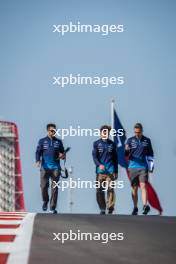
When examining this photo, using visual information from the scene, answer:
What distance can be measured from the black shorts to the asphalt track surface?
4063mm

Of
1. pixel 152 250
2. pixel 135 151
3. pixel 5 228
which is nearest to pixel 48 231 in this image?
pixel 5 228

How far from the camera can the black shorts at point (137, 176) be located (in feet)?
46.5

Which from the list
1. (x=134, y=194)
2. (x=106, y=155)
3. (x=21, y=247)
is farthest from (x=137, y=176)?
(x=21, y=247)

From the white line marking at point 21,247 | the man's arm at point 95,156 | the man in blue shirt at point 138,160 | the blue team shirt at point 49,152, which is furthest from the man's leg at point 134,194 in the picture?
the white line marking at point 21,247

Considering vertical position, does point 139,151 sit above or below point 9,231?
above

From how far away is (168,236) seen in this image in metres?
8.48

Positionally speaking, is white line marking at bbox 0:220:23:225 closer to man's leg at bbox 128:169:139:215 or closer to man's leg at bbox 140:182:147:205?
man's leg at bbox 128:169:139:215

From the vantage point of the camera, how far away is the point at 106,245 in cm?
746

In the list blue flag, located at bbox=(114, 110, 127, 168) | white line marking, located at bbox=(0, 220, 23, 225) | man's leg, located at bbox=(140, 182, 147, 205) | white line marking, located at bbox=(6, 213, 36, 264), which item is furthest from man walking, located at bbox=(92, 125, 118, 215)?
white line marking, located at bbox=(6, 213, 36, 264)

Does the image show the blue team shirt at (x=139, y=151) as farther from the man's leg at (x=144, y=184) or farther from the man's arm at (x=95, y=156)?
the man's arm at (x=95, y=156)

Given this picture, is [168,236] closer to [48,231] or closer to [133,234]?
[133,234]

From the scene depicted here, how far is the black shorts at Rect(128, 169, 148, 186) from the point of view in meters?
14.2

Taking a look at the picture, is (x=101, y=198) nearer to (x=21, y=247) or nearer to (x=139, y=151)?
(x=139, y=151)

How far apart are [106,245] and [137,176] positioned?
22.7ft
